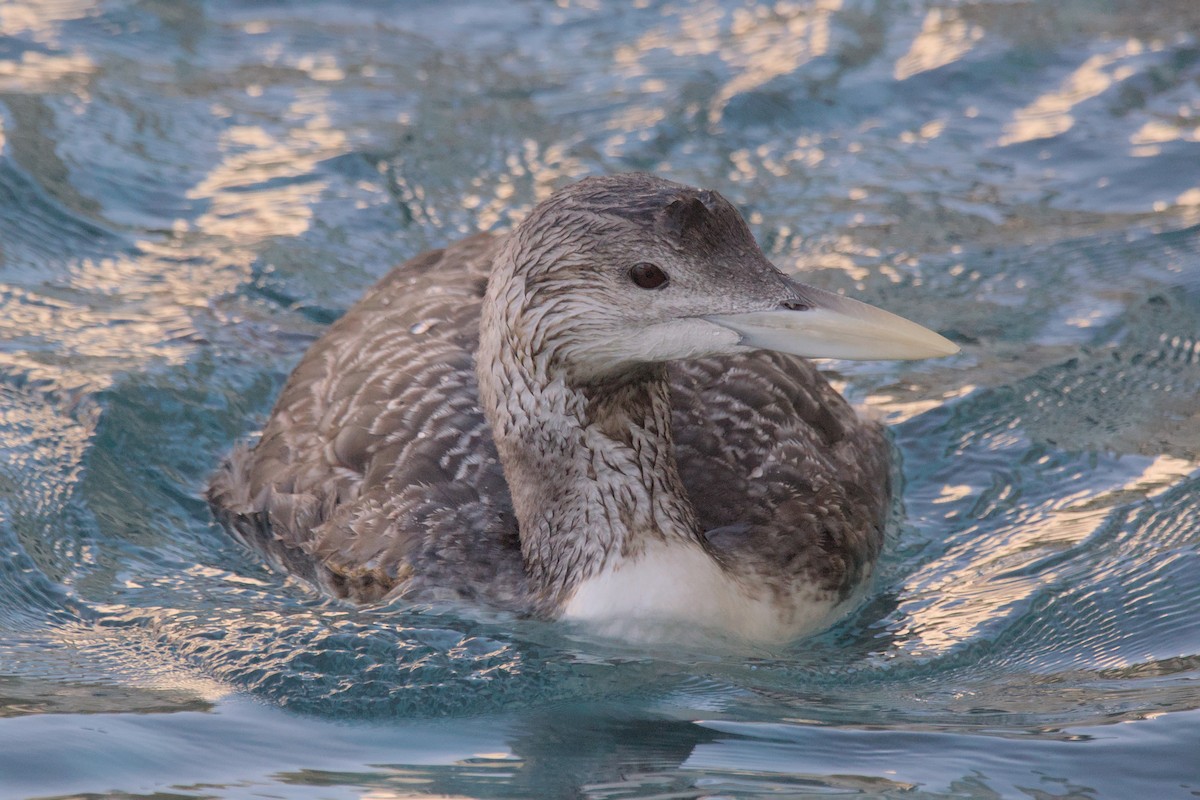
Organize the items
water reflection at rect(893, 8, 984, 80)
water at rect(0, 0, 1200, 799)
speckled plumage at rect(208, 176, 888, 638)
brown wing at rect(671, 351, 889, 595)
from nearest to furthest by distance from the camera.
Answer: water at rect(0, 0, 1200, 799) < speckled plumage at rect(208, 176, 888, 638) < brown wing at rect(671, 351, 889, 595) < water reflection at rect(893, 8, 984, 80)

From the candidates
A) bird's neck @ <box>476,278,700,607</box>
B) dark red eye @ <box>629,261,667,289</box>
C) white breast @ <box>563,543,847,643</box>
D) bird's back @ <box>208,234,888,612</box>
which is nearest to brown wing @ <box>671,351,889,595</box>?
bird's back @ <box>208,234,888,612</box>

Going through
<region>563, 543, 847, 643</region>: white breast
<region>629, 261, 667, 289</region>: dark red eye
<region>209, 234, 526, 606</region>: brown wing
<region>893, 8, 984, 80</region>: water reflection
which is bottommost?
<region>563, 543, 847, 643</region>: white breast

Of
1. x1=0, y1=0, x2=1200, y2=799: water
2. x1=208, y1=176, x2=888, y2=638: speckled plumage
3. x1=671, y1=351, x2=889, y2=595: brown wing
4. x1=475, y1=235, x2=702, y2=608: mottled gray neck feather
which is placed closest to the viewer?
x1=0, y1=0, x2=1200, y2=799: water

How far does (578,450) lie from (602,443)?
75 mm

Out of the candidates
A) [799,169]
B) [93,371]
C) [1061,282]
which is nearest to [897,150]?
→ [799,169]

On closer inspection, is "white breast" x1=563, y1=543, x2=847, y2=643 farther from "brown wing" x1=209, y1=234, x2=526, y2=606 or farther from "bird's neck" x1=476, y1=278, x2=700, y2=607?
"brown wing" x1=209, y1=234, x2=526, y2=606

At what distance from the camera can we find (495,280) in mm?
4934

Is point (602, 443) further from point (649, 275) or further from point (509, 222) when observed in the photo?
point (509, 222)

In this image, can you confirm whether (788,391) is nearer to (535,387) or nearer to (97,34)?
(535,387)

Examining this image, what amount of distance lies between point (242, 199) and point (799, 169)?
9.26ft

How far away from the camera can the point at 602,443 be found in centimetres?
492

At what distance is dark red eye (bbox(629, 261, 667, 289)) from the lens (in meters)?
4.59

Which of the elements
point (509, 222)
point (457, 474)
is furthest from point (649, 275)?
point (509, 222)

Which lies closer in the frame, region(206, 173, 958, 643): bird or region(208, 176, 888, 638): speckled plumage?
region(206, 173, 958, 643): bird
